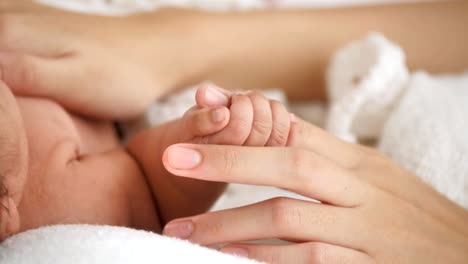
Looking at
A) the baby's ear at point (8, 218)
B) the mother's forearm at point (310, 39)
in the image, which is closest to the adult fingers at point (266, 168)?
the baby's ear at point (8, 218)

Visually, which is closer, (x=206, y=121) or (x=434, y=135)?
(x=206, y=121)

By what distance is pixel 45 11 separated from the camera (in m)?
1.00

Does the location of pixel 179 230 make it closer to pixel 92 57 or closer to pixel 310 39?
pixel 92 57

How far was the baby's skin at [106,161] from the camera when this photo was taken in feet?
2.06

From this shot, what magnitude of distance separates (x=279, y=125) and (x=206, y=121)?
89 millimetres

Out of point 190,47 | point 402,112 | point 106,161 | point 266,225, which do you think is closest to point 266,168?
point 266,225

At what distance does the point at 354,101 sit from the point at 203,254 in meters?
0.56

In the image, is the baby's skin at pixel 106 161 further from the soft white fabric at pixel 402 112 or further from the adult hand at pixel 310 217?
the soft white fabric at pixel 402 112

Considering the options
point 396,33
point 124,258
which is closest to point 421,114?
point 396,33

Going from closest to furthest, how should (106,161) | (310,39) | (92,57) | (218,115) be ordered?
1. (218,115)
2. (106,161)
3. (92,57)
4. (310,39)

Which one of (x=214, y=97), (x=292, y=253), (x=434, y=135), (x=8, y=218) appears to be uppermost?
(x=434, y=135)

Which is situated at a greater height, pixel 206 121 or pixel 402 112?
pixel 402 112

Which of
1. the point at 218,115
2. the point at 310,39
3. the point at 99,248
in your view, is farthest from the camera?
the point at 310,39

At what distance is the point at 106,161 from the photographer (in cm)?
81
